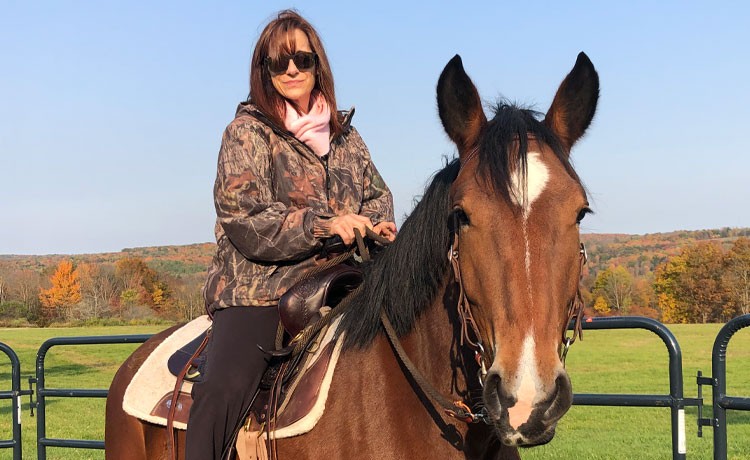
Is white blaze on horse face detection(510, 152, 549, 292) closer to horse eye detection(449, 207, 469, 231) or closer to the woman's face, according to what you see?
horse eye detection(449, 207, 469, 231)

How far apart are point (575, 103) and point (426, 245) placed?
0.66m

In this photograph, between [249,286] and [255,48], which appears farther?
[255,48]

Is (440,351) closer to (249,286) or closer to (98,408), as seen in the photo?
(249,286)

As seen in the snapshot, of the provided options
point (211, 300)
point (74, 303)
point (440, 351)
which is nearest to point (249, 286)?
point (211, 300)

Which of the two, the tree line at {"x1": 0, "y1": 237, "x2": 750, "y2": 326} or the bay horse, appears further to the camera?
the tree line at {"x1": 0, "y1": 237, "x2": 750, "y2": 326}

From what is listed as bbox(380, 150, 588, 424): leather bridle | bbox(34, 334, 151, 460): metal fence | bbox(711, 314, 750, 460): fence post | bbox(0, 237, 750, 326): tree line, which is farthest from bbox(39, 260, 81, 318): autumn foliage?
bbox(380, 150, 588, 424): leather bridle

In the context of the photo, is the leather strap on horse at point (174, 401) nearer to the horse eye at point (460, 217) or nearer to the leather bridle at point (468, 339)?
the leather bridle at point (468, 339)

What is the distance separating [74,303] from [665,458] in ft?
140

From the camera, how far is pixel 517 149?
7.35ft

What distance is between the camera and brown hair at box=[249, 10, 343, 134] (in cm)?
319

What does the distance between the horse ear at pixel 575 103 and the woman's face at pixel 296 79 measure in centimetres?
115

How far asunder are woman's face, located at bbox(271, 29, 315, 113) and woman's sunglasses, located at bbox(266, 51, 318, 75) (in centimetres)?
1

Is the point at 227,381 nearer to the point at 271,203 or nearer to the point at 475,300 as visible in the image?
the point at 271,203

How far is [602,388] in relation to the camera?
2205cm
